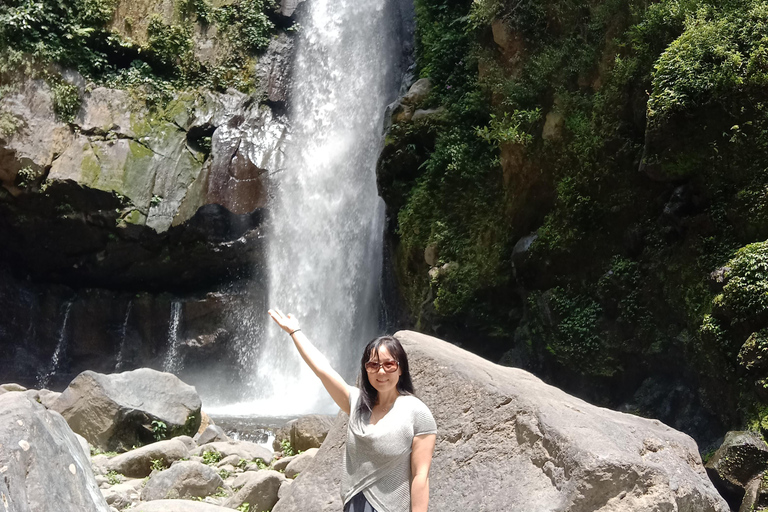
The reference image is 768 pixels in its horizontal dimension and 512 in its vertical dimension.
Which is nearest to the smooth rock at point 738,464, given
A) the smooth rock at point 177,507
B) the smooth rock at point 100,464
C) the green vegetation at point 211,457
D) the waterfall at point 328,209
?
the smooth rock at point 177,507

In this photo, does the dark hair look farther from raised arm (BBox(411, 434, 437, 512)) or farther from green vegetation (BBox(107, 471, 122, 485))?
green vegetation (BBox(107, 471, 122, 485))

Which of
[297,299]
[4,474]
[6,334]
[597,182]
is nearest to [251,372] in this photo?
[297,299]

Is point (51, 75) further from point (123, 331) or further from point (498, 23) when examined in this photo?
point (498, 23)

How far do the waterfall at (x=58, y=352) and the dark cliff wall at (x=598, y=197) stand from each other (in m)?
8.69

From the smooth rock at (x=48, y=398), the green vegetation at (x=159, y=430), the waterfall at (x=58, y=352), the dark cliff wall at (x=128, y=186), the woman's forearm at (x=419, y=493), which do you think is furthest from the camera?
the waterfall at (x=58, y=352)

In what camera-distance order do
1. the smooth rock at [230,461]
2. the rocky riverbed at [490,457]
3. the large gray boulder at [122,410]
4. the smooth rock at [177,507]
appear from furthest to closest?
the large gray boulder at [122,410], the smooth rock at [230,461], the smooth rock at [177,507], the rocky riverbed at [490,457]

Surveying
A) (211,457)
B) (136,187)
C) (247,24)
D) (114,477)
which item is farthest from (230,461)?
(247,24)

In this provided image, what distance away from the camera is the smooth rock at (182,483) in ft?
19.3

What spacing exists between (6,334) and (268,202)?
7.19 m

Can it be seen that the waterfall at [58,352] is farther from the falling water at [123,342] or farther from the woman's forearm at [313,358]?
the woman's forearm at [313,358]

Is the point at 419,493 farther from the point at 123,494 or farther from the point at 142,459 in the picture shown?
the point at 142,459

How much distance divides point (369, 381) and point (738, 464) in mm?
5510

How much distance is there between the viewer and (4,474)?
2592mm

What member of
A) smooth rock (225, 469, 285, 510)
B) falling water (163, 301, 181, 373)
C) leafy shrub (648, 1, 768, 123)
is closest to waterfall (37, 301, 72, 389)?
falling water (163, 301, 181, 373)
